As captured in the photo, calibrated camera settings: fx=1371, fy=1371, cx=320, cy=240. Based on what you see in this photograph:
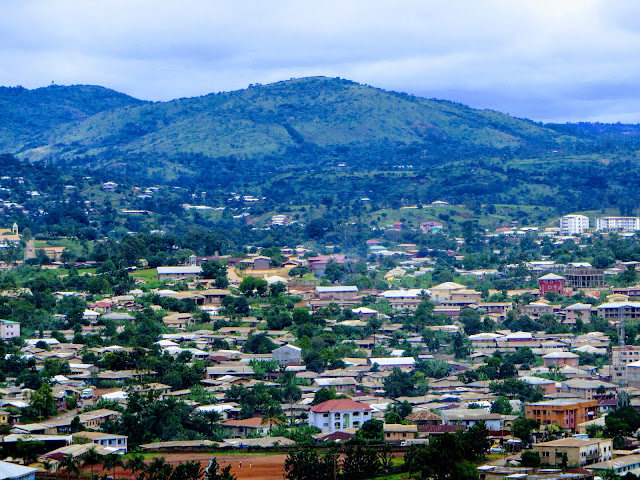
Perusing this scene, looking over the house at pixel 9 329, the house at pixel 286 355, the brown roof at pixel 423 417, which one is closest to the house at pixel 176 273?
the house at pixel 9 329

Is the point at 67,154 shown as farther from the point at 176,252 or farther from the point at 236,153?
the point at 176,252

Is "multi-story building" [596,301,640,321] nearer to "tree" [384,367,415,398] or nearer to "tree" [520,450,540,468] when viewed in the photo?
"tree" [384,367,415,398]

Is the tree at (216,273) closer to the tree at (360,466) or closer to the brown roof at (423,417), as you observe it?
the brown roof at (423,417)

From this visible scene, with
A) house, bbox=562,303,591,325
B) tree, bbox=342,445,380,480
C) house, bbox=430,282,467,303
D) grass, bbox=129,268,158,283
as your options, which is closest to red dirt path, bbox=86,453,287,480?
tree, bbox=342,445,380,480

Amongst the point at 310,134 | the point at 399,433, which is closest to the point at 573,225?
the point at 399,433

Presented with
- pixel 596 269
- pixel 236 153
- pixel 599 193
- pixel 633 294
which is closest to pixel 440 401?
pixel 633 294

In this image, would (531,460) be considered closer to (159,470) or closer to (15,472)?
(159,470)
